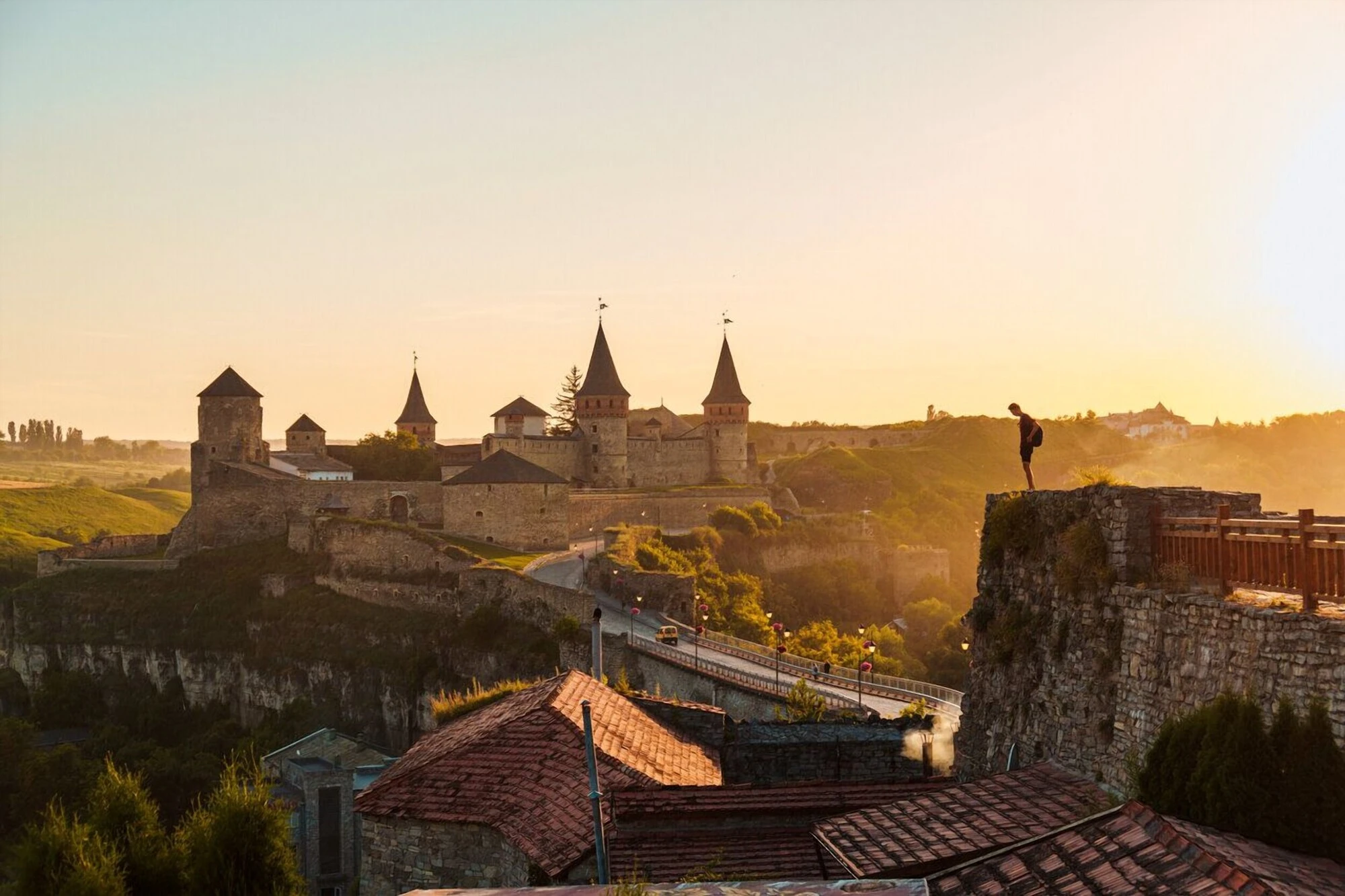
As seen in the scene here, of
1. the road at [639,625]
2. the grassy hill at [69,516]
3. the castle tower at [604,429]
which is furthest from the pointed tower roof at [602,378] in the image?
the grassy hill at [69,516]

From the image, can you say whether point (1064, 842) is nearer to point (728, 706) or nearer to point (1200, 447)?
point (728, 706)

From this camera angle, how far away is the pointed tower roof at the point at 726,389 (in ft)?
281

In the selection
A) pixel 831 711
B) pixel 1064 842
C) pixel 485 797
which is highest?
pixel 1064 842

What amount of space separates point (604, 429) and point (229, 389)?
20891 millimetres

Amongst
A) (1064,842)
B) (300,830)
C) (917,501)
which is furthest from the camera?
(917,501)

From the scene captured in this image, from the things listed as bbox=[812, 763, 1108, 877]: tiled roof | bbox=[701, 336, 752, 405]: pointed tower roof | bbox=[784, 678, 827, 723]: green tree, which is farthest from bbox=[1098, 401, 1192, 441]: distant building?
bbox=[812, 763, 1108, 877]: tiled roof

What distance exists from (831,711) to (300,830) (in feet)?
36.3

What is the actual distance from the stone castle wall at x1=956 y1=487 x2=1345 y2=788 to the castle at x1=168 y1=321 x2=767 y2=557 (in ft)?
166

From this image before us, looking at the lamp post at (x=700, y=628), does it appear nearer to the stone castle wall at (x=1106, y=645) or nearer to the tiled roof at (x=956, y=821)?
the stone castle wall at (x=1106, y=645)

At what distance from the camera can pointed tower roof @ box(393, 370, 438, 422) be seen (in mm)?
88750

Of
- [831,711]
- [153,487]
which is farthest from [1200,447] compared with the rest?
[153,487]

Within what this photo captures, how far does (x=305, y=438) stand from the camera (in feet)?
258

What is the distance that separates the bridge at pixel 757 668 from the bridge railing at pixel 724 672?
20mm

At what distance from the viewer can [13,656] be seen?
70500 mm
